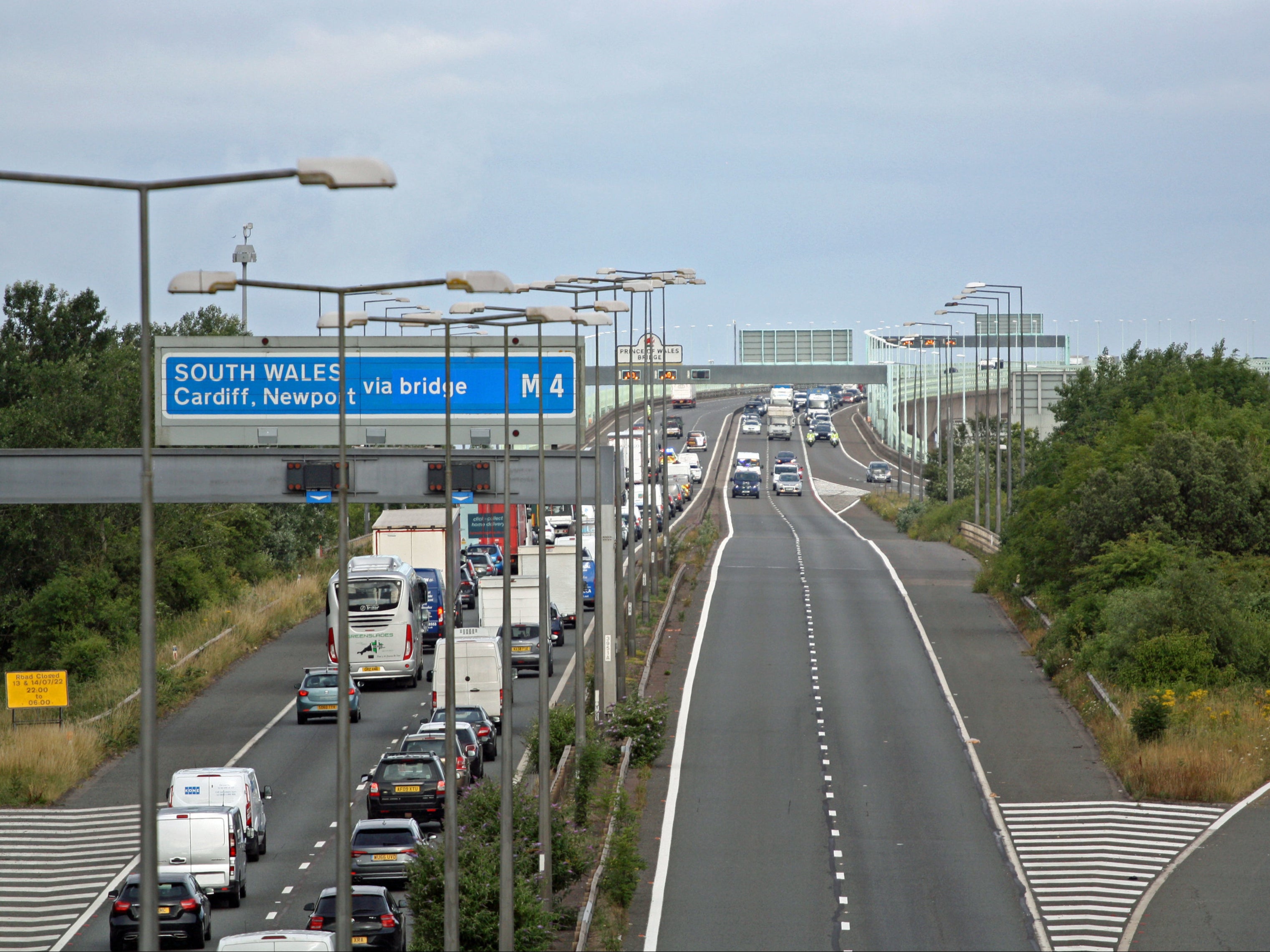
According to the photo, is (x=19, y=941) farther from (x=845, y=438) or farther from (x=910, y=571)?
(x=845, y=438)

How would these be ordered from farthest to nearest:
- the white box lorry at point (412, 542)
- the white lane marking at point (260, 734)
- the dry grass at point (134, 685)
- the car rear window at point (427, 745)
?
the white box lorry at point (412, 542) → the white lane marking at point (260, 734) → the dry grass at point (134, 685) → the car rear window at point (427, 745)

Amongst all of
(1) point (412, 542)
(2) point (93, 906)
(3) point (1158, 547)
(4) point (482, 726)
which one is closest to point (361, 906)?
(2) point (93, 906)

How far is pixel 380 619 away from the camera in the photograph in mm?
53125

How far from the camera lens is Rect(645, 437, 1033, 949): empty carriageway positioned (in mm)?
27609

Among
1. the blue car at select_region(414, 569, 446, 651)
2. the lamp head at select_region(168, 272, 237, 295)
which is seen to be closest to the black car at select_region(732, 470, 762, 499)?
the blue car at select_region(414, 569, 446, 651)

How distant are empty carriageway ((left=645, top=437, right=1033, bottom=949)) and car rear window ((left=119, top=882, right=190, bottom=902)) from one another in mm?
7155

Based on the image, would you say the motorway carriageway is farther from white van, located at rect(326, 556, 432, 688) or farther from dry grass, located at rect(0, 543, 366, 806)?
white van, located at rect(326, 556, 432, 688)

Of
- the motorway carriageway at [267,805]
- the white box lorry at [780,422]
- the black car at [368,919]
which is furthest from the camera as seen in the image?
the white box lorry at [780,422]

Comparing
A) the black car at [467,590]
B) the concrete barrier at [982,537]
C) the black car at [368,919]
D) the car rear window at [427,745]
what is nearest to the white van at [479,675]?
the car rear window at [427,745]

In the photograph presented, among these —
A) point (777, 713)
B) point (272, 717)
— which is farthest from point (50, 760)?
point (777, 713)

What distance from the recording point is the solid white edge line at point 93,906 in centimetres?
2783

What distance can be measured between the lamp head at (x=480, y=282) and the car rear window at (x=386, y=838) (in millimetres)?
13819

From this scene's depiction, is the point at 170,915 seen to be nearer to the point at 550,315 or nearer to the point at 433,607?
the point at 550,315

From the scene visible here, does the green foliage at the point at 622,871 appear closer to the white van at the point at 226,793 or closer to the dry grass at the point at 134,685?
the white van at the point at 226,793
